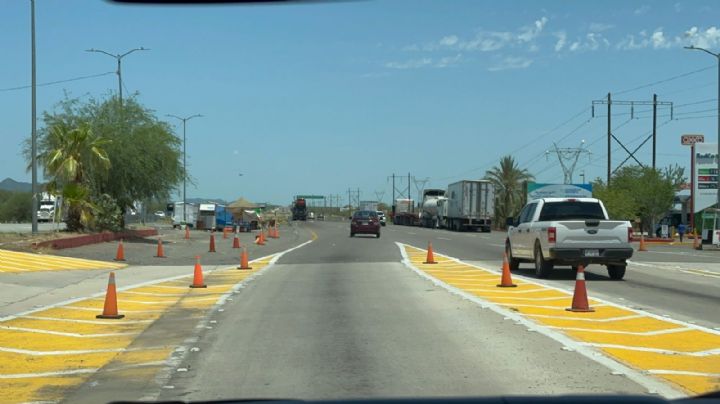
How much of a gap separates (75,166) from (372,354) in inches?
1048

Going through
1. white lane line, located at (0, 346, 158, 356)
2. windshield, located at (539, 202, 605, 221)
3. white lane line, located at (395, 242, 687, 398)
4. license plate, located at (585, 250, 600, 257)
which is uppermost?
windshield, located at (539, 202, 605, 221)

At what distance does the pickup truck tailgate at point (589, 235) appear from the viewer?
18938mm

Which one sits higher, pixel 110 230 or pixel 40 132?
pixel 40 132

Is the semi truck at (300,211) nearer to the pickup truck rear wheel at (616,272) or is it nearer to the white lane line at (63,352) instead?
the pickup truck rear wheel at (616,272)

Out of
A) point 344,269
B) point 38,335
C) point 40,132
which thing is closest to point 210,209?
point 40,132

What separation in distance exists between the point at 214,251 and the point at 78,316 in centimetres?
2101

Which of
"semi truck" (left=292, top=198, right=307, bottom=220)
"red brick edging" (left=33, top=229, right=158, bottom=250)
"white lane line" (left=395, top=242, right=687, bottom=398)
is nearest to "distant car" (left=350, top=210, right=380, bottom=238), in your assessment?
"red brick edging" (left=33, top=229, right=158, bottom=250)

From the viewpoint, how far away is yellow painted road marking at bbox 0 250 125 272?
861 inches

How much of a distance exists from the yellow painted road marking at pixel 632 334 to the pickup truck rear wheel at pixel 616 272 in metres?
3.64

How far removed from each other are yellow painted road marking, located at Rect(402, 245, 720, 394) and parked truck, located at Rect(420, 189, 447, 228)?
201ft

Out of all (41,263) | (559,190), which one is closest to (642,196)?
(559,190)

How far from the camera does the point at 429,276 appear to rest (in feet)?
66.9

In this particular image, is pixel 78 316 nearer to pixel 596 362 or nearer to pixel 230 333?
pixel 230 333

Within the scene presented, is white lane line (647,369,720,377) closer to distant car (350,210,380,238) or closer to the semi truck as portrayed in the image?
distant car (350,210,380,238)
